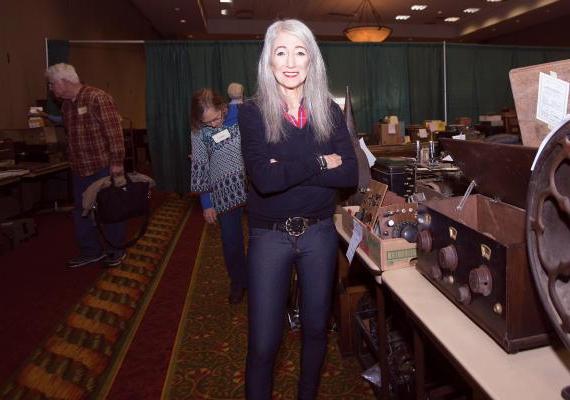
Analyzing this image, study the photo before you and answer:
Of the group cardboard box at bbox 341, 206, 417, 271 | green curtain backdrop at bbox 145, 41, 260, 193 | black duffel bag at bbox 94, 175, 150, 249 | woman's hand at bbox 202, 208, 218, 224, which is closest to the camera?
cardboard box at bbox 341, 206, 417, 271

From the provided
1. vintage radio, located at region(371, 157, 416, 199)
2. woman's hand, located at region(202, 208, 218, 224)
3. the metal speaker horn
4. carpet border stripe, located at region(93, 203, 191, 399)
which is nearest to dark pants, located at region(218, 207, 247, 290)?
woman's hand, located at region(202, 208, 218, 224)

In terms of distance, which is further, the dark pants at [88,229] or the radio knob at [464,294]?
the dark pants at [88,229]

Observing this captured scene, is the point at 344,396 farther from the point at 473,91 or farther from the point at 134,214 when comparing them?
the point at 473,91

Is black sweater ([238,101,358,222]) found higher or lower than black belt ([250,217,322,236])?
higher

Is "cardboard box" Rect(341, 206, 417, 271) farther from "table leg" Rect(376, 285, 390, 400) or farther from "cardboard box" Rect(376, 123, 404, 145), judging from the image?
"cardboard box" Rect(376, 123, 404, 145)

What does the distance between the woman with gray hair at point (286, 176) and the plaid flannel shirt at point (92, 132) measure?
205 cm

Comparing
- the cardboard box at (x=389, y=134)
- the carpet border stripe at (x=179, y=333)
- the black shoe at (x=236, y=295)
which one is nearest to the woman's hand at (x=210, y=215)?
the black shoe at (x=236, y=295)

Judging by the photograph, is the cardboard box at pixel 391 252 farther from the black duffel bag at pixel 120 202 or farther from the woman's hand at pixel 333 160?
the black duffel bag at pixel 120 202

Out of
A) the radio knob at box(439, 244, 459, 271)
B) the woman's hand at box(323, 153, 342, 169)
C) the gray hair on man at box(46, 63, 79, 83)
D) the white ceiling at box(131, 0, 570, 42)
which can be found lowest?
the radio knob at box(439, 244, 459, 271)

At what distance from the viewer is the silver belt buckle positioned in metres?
1.34

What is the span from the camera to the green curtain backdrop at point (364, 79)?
6289mm

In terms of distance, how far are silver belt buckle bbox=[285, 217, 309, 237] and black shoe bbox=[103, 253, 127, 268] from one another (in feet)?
8.52

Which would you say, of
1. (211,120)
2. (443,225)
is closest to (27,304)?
(211,120)

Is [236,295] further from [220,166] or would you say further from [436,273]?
[436,273]
